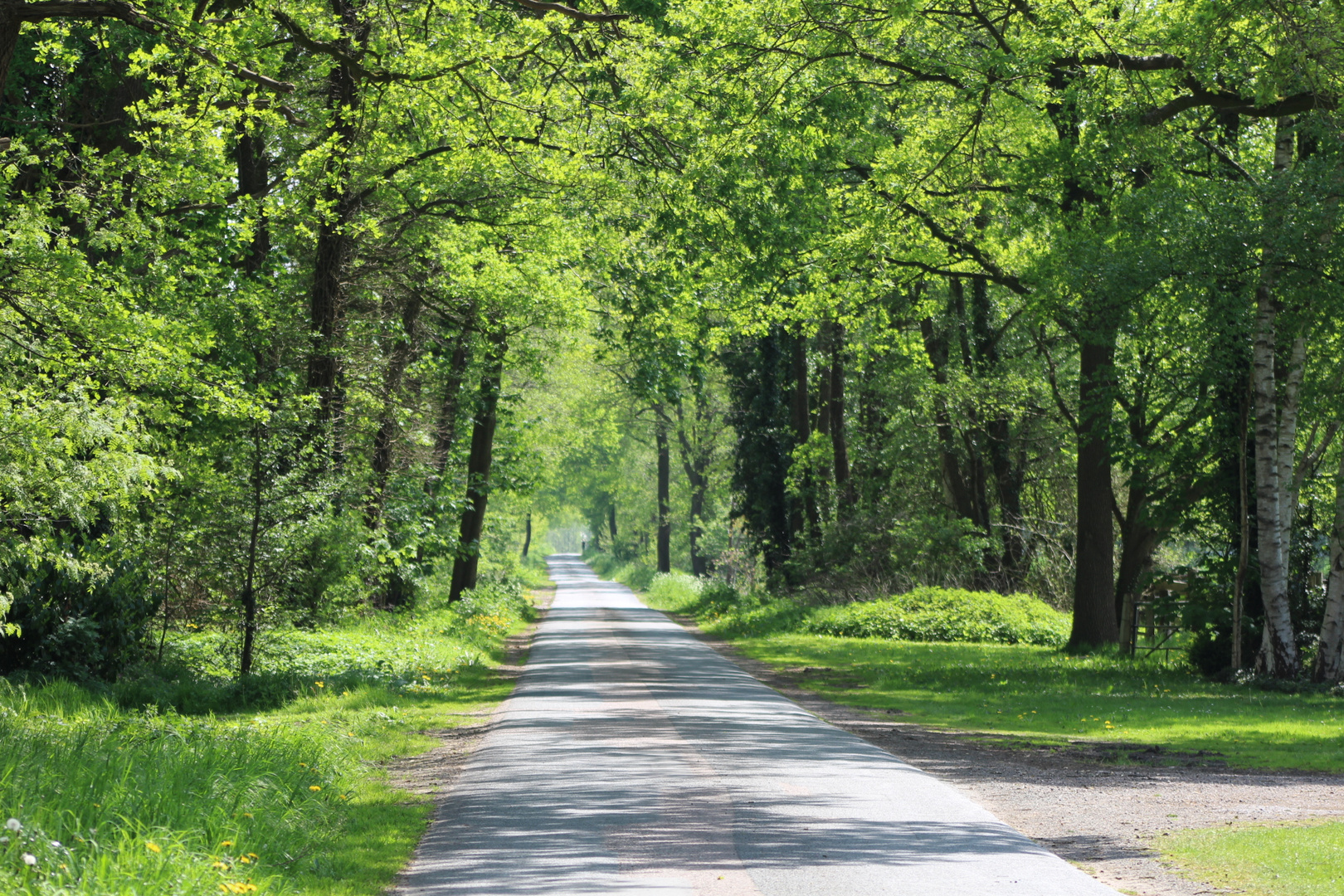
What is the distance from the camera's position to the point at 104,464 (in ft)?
36.1

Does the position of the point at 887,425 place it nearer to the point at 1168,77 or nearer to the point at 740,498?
the point at 740,498

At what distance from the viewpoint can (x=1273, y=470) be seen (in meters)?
19.1

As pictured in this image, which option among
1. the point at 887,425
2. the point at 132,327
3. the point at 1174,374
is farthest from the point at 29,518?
the point at 887,425

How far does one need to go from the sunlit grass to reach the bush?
7.88 ft

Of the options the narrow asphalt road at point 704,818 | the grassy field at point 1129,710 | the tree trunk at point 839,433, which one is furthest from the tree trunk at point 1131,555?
the narrow asphalt road at point 704,818

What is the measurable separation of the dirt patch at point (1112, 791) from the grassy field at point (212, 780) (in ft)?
15.3

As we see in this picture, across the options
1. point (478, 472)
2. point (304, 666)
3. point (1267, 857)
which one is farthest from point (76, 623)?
point (478, 472)

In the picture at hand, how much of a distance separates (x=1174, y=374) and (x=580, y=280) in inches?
475

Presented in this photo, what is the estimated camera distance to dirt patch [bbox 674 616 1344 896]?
834 centimetres

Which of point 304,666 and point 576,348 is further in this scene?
point 576,348

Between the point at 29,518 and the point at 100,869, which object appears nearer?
the point at 100,869

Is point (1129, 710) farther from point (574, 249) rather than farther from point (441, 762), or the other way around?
point (574, 249)

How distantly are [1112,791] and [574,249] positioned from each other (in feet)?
51.3

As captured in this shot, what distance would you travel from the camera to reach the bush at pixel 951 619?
29344 millimetres
